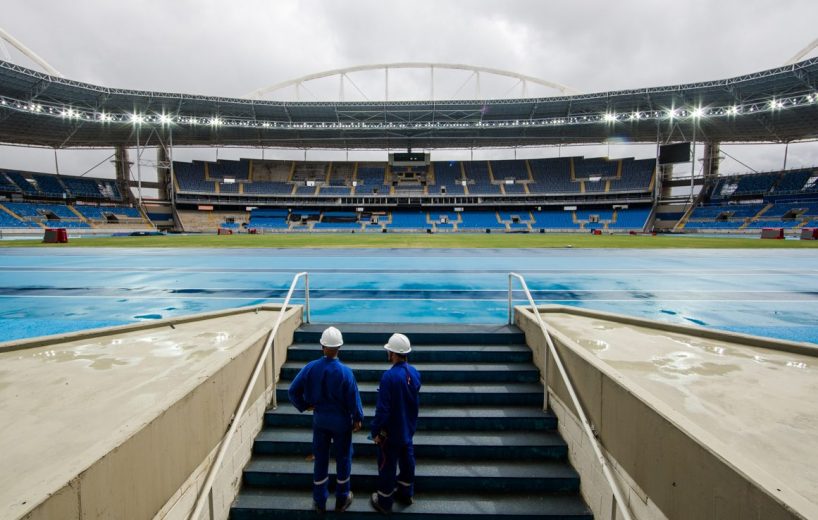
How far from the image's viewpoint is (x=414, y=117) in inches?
2505

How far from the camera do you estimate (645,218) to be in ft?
206

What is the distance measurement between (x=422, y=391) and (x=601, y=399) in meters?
2.27

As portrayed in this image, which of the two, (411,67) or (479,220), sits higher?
(411,67)

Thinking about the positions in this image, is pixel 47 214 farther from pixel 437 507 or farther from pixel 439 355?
pixel 437 507

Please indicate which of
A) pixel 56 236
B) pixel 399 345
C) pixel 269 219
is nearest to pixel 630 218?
pixel 269 219

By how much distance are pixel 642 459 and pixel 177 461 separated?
396 cm

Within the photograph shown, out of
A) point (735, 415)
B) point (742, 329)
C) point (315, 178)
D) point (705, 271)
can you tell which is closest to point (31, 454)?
point (735, 415)

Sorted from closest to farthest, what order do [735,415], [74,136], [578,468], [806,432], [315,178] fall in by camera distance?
[806,432] → [735,415] → [578,468] → [74,136] → [315,178]

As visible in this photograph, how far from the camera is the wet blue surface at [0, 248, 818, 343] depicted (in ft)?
25.5

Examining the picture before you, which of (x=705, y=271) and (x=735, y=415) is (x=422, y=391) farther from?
(x=705, y=271)

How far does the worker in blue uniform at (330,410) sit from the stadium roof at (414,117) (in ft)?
180

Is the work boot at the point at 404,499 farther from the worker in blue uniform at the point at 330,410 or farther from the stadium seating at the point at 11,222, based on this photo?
the stadium seating at the point at 11,222

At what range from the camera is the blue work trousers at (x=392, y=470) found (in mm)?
3859

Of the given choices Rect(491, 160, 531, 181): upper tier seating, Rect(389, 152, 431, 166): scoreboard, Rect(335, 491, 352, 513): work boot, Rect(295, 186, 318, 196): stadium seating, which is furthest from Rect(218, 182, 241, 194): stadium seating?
Rect(335, 491, 352, 513): work boot
